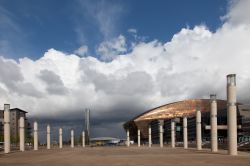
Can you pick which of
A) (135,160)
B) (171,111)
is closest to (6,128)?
(135,160)

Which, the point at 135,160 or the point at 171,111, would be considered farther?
the point at 171,111

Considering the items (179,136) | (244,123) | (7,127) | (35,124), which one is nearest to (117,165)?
(7,127)

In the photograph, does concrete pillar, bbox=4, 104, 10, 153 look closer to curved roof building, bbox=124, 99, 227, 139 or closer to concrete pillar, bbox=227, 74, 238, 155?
concrete pillar, bbox=227, 74, 238, 155

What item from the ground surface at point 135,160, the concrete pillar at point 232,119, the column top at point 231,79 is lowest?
the ground surface at point 135,160

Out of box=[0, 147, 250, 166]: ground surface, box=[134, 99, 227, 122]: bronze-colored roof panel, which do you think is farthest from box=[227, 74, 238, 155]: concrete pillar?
box=[134, 99, 227, 122]: bronze-colored roof panel

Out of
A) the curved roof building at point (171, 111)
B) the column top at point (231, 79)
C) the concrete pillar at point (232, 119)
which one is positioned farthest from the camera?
the curved roof building at point (171, 111)

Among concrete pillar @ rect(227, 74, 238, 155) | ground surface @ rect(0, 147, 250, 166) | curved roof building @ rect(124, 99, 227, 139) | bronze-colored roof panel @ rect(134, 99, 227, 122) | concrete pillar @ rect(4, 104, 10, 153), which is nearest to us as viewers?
ground surface @ rect(0, 147, 250, 166)

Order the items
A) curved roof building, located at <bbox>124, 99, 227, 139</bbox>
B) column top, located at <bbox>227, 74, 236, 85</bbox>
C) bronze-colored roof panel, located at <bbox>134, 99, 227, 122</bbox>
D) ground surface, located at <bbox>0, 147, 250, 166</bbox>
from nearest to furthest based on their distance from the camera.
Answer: ground surface, located at <bbox>0, 147, 250, 166</bbox>, column top, located at <bbox>227, 74, 236, 85</bbox>, bronze-colored roof panel, located at <bbox>134, 99, 227, 122</bbox>, curved roof building, located at <bbox>124, 99, 227, 139</bbox>

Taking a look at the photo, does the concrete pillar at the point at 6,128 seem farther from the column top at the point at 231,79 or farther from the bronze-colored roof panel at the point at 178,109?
the bronze-colored roof panel at the point at 178,109

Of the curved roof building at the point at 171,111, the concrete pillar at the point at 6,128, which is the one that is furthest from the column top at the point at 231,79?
the curved roof building at the point at 171,111

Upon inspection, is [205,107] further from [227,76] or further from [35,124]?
[227,76]

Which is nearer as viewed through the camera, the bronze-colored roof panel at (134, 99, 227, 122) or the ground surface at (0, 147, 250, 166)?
the ground surface at (0, 147, 250, 166)

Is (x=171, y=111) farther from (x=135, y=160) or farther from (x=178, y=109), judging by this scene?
(x=135, y=160)

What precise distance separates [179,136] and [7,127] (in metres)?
95.6
